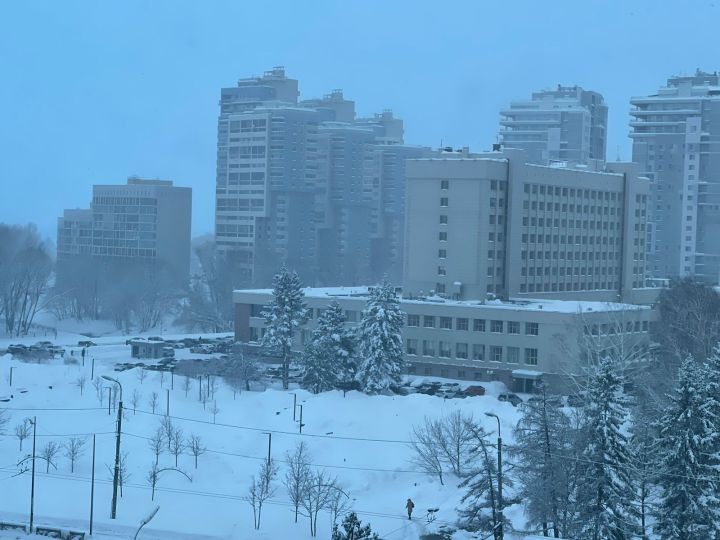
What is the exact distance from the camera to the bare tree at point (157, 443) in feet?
76.1

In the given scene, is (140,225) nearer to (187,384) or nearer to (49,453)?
(187,384)

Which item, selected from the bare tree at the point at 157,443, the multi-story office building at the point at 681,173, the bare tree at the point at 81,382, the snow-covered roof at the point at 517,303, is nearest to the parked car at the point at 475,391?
the snow-covered roof at the point at 517,303

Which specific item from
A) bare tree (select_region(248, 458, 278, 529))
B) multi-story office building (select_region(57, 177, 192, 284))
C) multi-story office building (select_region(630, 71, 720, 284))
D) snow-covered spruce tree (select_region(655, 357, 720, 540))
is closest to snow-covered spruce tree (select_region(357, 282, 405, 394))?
bare tree (select_region(248, 458, 278, 529))

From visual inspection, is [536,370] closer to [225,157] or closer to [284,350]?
[284,350]

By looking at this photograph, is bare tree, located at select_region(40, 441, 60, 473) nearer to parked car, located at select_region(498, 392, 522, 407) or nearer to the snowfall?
the snowfall

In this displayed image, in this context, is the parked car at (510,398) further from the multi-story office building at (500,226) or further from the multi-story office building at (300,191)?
the multi-story office building at (300,191)

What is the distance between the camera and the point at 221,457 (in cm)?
2386

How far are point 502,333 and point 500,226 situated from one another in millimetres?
6281

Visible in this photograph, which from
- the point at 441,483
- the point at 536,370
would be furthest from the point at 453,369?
the point at 441,483

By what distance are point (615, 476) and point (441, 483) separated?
6.99m

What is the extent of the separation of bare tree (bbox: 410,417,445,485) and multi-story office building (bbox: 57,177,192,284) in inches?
1807

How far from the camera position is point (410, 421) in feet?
85.1

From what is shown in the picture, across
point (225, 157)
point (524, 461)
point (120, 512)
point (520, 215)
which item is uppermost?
point (225, 157)

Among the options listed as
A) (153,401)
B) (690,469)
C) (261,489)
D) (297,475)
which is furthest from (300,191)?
(690,469)
